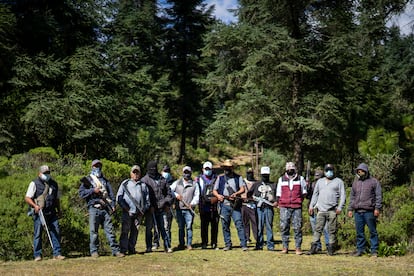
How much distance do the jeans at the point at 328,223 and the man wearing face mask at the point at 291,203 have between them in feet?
1.37

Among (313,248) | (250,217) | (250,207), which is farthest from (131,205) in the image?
(313,248)

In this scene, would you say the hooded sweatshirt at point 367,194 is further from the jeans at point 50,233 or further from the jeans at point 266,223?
the jeans at point 50,233

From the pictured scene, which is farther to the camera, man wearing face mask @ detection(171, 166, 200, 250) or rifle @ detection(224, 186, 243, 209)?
man wearing face mask @ detection(171, 166, 200, 250)

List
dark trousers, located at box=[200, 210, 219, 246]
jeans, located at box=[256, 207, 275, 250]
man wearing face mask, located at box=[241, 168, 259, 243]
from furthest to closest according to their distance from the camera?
man wearing face mask, located at box=[241, 168, 259, 243] < dark trousers, located at box=[200, 210, 219, 246] < jeans, located at box=[256, 207, 275, 250]

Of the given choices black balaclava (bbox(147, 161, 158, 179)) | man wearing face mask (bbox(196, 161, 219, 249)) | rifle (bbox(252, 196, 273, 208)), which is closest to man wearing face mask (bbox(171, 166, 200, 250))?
man wearing face mask (bbox(196, 161, 219, 249))

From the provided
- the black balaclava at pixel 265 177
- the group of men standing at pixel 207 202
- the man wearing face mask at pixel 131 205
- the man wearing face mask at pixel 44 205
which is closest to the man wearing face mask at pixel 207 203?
the group of men standing at pixel 207 202

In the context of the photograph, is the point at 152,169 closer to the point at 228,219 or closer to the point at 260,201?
the point at 228,219

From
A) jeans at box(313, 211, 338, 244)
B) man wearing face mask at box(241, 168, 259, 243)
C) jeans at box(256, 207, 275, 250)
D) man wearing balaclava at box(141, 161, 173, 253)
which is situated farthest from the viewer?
man wearing face mask at box(241, 168, 259, 243)

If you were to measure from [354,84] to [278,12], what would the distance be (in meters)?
5.01

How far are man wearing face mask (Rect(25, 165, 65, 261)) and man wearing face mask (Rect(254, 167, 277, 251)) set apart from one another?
429 centimetres

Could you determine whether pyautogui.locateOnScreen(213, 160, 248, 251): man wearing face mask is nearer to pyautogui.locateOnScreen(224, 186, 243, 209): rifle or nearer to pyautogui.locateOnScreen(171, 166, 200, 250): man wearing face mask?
pyautogui.locateOnScreen(224, 186, 243, 209): rifle

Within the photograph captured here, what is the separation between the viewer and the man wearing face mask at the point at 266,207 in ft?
33.9

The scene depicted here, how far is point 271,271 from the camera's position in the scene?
7.76 metres

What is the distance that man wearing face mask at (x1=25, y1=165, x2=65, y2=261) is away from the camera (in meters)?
8.66
